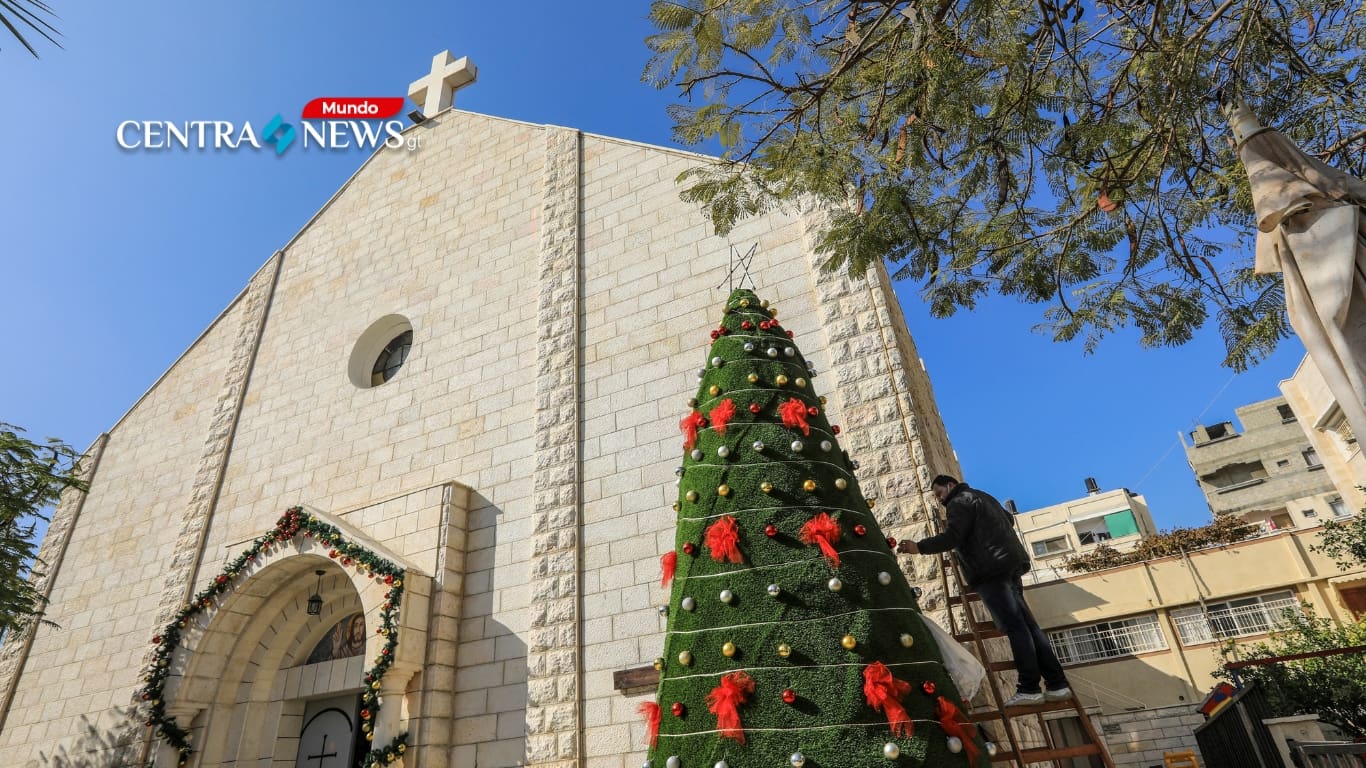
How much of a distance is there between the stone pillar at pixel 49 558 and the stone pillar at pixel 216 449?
154cm

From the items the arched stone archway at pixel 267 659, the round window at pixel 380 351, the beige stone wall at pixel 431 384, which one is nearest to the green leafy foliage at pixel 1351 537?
the beige stone wall at pixel 431 384

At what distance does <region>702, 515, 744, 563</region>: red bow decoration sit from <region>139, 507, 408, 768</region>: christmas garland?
383cm

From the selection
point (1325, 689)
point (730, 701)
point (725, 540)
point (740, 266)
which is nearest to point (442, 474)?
point (740, 266)

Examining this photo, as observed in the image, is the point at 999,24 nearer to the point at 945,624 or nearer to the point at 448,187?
the point at 945,624

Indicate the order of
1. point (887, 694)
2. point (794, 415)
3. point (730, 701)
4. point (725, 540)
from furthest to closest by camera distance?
point (794, 415)
point (725, 540)
point (730, 701)
point (887, 694)

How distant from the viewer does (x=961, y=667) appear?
343 centimetres

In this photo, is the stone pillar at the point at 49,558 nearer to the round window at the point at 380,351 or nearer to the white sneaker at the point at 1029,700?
the round window at the point at 380,351

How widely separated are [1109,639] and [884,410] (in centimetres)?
1641

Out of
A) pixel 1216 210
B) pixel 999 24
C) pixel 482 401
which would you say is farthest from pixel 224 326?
pixel 1216 210

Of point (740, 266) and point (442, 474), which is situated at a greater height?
point (740, 266)

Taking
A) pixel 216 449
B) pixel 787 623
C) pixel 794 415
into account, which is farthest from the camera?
pixel 216 449

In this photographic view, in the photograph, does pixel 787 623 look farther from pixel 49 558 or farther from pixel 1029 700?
pixel 49 558

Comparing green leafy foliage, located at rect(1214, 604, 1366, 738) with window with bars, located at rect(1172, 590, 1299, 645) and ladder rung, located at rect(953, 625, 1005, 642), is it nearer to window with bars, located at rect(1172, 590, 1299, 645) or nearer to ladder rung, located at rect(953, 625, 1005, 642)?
ladder rung, located at rect(953, 625, 1005, 642)

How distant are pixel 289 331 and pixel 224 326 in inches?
63.7
